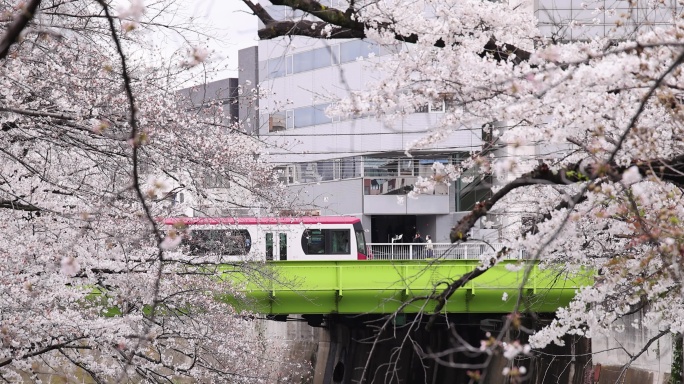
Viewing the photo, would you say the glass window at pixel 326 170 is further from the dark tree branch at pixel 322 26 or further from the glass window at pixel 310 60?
the dark tree branch at pixel 322 26

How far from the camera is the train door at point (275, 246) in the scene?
25.5 metres

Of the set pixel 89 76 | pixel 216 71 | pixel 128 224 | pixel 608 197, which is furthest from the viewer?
pixel 216 71

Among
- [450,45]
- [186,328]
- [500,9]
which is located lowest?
[186,328]

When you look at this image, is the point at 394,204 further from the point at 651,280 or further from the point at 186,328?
the point at 651,280

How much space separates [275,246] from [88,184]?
16253mm

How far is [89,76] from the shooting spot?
28.4 feet

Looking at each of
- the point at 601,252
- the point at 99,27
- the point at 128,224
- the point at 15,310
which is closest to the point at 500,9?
the point at 601,252

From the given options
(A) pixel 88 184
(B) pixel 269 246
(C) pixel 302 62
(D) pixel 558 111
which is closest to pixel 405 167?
(C) pixel 302 62

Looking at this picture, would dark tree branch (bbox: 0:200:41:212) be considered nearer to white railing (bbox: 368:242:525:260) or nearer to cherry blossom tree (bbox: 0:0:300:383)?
cherry blossom tree (bbox: 0:0:300:383)

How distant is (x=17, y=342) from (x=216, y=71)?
4.12 meters

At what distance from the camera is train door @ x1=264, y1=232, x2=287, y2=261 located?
25.5 metres

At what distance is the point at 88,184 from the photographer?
30.7 feet

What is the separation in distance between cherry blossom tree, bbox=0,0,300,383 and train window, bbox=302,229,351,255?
48.4 ft

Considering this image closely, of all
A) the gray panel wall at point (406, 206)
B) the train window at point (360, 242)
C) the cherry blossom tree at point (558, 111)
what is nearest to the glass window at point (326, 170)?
the gray panel wall at point (406, 206)
